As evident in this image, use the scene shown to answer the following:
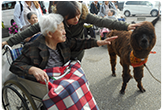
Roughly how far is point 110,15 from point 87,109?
14.5 ft

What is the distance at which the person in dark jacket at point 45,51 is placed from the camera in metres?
1.54

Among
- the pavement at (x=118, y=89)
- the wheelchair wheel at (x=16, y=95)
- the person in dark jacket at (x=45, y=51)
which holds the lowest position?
the pavement at (x=118, y=89)

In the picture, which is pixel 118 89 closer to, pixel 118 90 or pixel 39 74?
pixel 118 90

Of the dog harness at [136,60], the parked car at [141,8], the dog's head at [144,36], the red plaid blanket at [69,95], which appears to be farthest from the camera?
the parked car at [141,8]

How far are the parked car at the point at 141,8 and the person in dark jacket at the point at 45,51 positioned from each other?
12463 mm

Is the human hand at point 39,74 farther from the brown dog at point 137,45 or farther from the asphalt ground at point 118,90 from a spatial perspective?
the asphalt ground at point 118,90

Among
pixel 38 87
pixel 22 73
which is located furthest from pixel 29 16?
pixel 38 87

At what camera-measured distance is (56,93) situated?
128 cm

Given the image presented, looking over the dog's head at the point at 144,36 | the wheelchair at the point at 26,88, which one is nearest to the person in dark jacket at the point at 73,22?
the dog's head at the point at 144,36

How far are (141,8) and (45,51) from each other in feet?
42.9

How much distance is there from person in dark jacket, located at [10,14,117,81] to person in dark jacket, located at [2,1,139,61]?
5.2 inches

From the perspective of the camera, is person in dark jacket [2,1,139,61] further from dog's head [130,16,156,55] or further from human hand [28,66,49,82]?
human hand [28,66,49,82]

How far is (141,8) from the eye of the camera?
12.4 meters

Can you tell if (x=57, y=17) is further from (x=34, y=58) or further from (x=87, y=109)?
(x=87, y=109)
